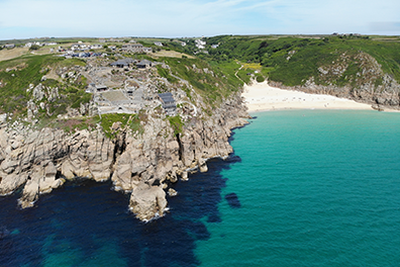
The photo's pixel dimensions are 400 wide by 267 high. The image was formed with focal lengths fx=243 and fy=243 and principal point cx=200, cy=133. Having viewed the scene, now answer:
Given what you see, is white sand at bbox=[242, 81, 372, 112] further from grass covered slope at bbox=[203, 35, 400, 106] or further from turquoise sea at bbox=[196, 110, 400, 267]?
turquoise sea at bbox=[196, 110, 400, 267]

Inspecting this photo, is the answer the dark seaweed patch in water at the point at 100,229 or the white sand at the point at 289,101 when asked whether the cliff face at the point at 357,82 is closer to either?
the white sand at the point at 289,101

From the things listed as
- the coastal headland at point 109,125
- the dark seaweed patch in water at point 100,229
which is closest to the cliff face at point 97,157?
the coastal headland at point 109,125

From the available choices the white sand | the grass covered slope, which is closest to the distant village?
the white sand

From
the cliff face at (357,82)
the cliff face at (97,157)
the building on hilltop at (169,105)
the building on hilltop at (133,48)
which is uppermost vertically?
the building on hilltop at (133,48)

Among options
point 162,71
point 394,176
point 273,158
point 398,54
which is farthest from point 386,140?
point 398,54

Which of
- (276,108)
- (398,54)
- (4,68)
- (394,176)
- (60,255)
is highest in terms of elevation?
A: (398,54)

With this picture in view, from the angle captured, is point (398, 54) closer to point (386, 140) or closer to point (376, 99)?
point (376, 99)

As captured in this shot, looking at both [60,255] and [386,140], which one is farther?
[386,140]
